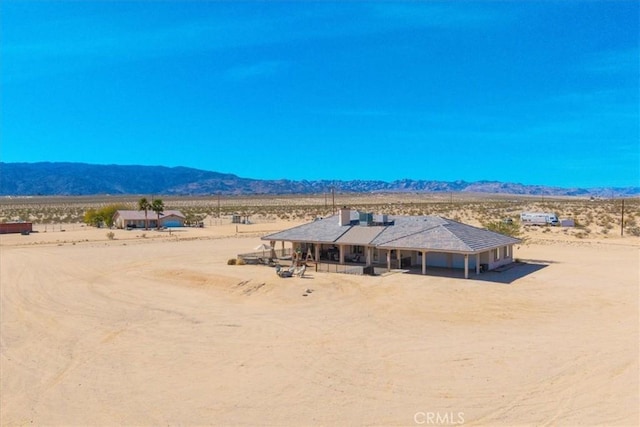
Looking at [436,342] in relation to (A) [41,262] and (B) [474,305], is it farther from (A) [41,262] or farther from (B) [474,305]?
(A) [41,262]

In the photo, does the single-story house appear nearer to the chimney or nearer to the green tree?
the chimney

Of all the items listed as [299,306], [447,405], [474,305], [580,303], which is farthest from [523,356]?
[299,306]

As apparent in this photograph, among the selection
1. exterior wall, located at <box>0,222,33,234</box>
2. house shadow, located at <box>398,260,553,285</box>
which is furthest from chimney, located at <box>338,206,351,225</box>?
exterior wall, located at <box>0,222,33,234</box>

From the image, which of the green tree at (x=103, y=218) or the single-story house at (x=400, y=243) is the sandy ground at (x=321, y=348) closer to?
the single-story house at (x=400, y=243)

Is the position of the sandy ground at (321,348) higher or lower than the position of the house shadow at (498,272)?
lower

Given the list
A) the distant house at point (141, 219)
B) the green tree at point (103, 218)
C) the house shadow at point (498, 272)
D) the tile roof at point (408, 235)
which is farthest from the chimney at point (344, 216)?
the green tree at point (103, 218)

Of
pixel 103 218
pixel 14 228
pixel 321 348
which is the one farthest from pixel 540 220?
pixel 14 228
